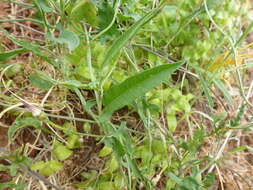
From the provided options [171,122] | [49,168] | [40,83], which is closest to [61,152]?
[49,168]

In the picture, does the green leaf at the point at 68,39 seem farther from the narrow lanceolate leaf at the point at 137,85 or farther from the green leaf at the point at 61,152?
the green leaf at the point at 61,152

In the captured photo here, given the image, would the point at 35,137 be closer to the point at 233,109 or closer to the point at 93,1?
the point at 93,1

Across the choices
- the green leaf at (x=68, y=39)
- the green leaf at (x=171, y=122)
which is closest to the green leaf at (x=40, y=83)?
the green leaf at (x=68, y=39)

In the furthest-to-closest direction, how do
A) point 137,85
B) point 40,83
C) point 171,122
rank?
1. point 171,122
2. point 40,83
3. point 137,85

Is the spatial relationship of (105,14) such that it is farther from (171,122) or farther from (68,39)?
(171,122)

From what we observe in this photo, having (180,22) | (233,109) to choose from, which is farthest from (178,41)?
(233,109)

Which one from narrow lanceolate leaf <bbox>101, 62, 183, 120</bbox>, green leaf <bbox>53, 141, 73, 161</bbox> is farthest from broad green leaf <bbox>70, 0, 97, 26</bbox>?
green leaf <bbox>53, 141, 73, 161</bbox>
